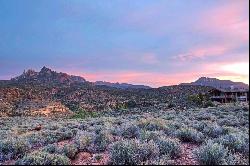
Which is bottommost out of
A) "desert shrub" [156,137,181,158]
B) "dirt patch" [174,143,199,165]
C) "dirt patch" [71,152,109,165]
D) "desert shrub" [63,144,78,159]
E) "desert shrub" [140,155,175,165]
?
"dirt patch" [71,152,109,165]

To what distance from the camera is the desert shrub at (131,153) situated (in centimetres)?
954

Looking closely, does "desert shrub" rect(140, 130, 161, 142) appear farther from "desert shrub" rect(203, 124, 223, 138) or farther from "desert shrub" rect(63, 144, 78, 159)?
"desert shrub" rect(203, 124, 223, 138)

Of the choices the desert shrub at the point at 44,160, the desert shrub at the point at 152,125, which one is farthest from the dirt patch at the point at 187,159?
the desert shrub at the point at 152,125

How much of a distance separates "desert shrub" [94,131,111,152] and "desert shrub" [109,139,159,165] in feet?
6.28

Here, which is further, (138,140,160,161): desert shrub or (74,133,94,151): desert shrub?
(74,133,94,151): desert shrub

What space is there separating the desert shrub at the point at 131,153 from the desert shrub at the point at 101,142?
1914 mm

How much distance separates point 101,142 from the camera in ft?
41.9

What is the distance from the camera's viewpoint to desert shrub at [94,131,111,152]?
1223cm

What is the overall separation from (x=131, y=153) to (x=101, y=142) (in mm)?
3209

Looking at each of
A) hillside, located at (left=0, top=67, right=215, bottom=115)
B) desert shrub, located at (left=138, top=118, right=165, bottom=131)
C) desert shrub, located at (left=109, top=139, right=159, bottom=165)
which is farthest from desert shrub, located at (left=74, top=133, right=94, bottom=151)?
hillside, located at (left=0, top=67, right=215, bottom=115)

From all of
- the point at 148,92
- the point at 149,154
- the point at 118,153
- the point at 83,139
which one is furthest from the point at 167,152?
the point at 148,92

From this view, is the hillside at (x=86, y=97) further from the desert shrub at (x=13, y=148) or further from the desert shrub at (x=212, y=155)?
the desert shrub at (x=212, y=155)

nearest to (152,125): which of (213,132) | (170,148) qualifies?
(213,132)

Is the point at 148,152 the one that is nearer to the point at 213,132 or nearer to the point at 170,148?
the point at 170,148
